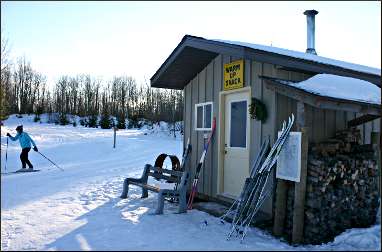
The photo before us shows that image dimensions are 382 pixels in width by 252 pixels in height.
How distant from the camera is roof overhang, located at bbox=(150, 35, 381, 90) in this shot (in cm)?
596

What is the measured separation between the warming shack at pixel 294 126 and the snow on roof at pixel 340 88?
19 mm

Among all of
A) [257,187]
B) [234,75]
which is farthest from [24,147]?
[257,187]

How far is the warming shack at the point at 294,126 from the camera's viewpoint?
205 inches

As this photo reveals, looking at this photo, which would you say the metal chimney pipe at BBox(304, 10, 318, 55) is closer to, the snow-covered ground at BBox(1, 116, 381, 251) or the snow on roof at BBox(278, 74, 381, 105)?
the snow on roof at BBox(278, 74, 381, 105)

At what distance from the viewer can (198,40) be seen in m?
7.29

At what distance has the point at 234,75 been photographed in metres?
7.16

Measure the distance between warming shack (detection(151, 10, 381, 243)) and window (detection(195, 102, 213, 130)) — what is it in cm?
2

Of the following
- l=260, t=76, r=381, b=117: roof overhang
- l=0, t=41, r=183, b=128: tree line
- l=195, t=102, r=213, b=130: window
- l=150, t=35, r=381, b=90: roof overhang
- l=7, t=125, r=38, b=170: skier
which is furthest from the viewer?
l=0, t=41, r=183, b=128: tree line

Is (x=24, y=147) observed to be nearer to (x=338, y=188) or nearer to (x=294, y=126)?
(x=294, y=126)

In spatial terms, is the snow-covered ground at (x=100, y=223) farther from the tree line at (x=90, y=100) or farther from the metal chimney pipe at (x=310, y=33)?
the tree line at (x=90, y=100)

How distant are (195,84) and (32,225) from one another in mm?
4698

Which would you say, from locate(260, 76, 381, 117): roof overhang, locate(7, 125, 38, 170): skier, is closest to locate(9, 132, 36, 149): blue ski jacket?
locate(7, 125, 38, 170): skier

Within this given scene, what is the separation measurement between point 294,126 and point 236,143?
164 centimetres

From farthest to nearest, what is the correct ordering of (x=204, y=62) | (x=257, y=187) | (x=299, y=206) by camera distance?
(x=204, y=62) < (x=257, y=187) < (x=299, y=206)
